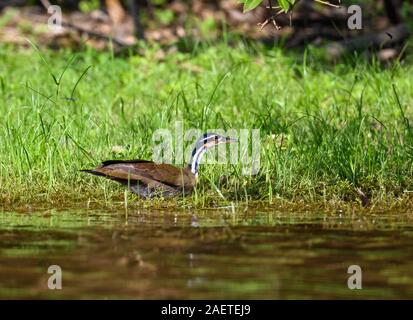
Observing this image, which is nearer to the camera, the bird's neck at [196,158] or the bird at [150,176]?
the bird at [150,176]

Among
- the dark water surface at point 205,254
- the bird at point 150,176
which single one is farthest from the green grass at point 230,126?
the dark water surface at point 205,254

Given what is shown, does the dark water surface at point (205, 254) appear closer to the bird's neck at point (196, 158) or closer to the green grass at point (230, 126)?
the green grass at point (230, 126)

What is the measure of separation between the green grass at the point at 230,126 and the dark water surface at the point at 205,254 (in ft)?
1.75

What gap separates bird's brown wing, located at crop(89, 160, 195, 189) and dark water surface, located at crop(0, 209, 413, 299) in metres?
0.39

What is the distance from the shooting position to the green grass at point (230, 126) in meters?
7.98

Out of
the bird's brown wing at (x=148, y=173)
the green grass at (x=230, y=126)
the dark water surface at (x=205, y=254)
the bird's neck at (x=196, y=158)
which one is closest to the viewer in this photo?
the dark water surface at (x=205, y=254)

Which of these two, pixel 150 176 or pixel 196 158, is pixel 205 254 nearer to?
pixel 150 176

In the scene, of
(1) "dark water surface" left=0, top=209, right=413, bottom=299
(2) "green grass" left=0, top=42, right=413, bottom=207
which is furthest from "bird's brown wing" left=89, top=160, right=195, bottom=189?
(1) "dark water surface" left=0, top=209, right=413, bottom=299

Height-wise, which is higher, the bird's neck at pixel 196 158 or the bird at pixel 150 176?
the bird's neck at pixel 196 158

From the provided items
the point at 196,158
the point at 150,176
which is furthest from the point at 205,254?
the point at 196,158

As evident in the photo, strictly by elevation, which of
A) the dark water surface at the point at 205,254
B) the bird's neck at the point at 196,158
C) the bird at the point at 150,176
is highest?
the bird's neck at the point at 196,158

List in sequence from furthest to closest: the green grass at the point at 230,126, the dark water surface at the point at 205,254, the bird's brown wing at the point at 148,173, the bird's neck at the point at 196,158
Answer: the bird's neck at the point at 196,158 < the green grass at the point at 230,126 < the bird's brown wing at the point at 148,173 < the dark water surface at the point at 205,254

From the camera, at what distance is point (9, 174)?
8242 millimetres

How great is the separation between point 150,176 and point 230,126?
1.52 metres
